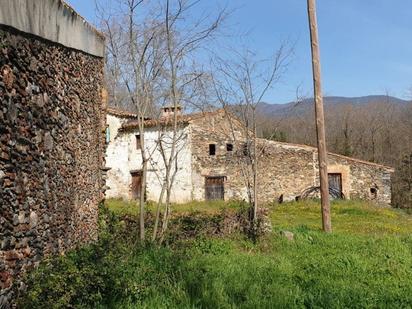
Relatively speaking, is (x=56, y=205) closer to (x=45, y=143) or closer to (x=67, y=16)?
(x=45, y=143)

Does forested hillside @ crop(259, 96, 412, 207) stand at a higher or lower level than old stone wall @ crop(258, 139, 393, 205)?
higher

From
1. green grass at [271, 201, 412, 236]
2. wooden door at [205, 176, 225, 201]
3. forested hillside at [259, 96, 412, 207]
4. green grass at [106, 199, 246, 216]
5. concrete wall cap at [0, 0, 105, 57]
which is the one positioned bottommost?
green grass at [271, 201, 412, 236]

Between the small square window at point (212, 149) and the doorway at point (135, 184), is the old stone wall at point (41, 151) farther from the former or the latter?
the doorway at point (135, 184)

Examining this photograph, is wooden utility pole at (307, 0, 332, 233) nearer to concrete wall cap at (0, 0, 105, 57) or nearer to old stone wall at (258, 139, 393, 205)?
concrete wall cap at (0, 0, 105, 57)

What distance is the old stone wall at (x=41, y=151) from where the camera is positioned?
4.09 metres

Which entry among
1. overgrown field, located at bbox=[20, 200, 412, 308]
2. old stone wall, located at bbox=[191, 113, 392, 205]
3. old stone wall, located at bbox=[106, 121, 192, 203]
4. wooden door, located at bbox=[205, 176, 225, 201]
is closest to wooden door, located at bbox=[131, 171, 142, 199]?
old stone wall, located at bbox=[106, 121, 192, 203]

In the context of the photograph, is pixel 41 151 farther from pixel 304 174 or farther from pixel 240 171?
pixel 304 174

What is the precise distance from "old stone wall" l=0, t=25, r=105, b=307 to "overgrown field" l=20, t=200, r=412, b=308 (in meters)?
0.36

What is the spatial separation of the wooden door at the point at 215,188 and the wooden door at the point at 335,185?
18.7 ft

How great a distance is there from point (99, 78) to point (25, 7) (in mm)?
4327

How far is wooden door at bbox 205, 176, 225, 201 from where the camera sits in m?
25.0

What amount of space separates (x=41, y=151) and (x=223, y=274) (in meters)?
2.97

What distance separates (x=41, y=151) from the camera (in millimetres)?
5051

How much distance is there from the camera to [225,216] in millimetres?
10719
